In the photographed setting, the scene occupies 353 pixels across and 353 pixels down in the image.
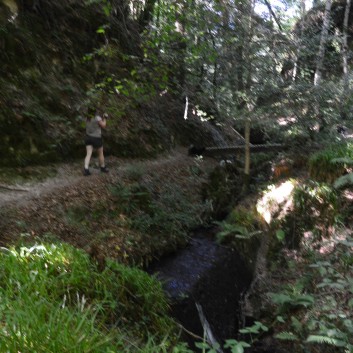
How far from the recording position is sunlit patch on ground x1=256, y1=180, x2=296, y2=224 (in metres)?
8.61

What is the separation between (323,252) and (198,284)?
2713mm

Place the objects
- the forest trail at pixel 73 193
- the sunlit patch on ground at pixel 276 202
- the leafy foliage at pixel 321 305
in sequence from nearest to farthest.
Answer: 1. the leafy foliage at pixel 321 305
2. the forest trail at pixel 73 193
3. the sunlit patch on ground at pixel 276 202

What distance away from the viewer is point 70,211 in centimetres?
735

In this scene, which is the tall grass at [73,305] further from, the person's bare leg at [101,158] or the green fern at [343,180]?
the person's bare leg at [101,158]

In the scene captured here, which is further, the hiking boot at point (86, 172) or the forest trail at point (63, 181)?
the hiking boot at point (86, 172)

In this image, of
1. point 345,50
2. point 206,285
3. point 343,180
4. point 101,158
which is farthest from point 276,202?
point 345,50

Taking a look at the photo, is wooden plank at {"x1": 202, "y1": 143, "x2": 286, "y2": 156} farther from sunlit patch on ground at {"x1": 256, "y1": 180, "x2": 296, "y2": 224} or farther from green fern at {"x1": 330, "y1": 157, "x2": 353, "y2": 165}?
green fern at {"x1": 330, "y1": 157, "x2": 353, "y2": 165}

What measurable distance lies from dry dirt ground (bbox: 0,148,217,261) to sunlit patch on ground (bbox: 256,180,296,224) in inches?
113

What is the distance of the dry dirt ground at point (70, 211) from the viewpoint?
638cm

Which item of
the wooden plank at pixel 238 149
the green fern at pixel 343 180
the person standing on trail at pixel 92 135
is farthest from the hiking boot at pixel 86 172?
the wooden plank at pixel 238 149

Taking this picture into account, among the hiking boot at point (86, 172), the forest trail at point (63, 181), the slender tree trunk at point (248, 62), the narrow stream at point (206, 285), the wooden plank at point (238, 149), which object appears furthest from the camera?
the wooden plank at point (238, 149)

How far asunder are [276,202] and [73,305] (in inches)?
250

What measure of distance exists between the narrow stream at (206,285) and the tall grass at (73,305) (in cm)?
104

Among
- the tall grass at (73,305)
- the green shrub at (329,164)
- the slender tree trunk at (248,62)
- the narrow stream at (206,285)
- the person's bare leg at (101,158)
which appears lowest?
the narrow stream at (206,285)
